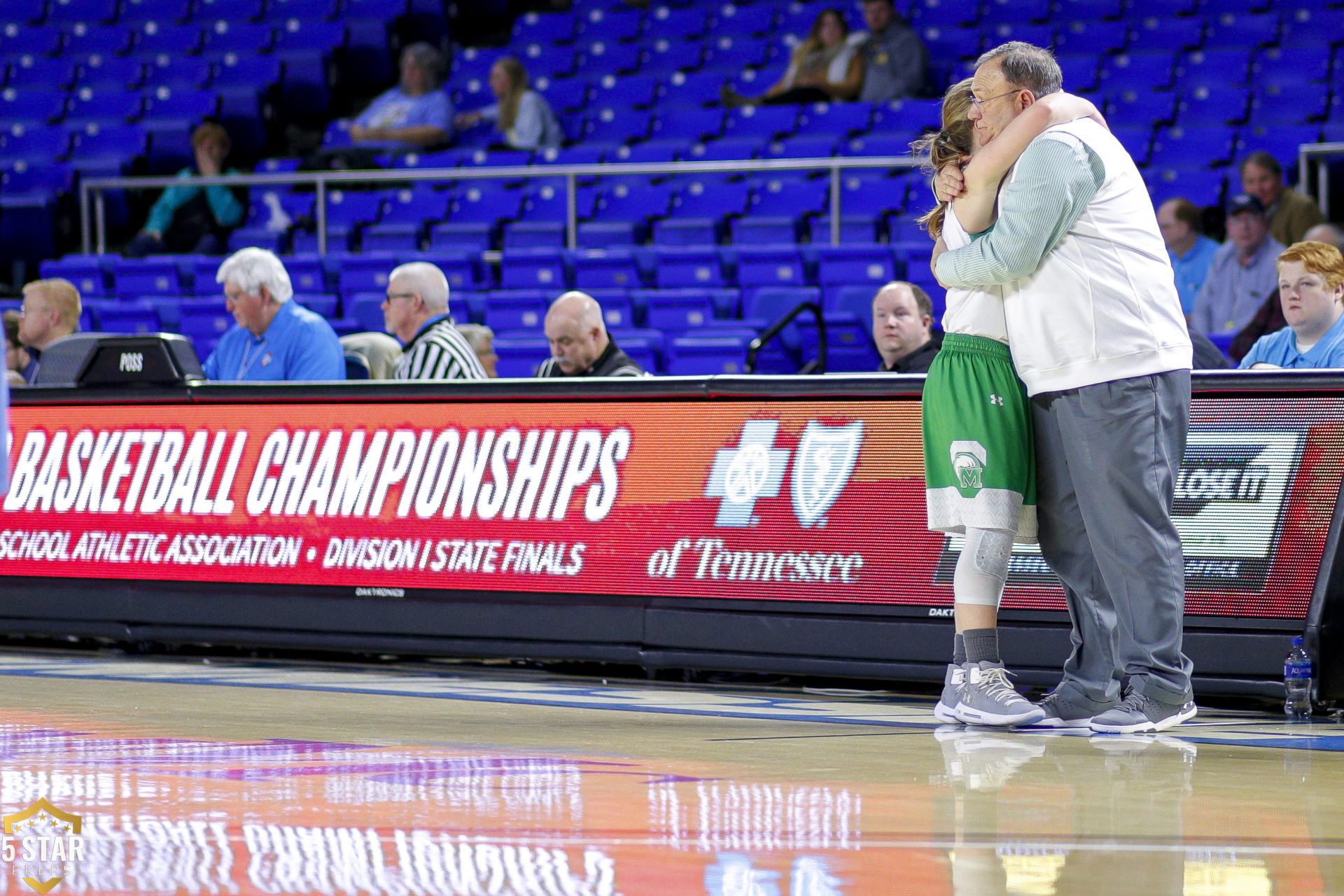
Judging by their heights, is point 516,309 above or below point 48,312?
above

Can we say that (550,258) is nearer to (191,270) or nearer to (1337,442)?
(191,270)

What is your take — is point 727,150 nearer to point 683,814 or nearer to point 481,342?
point 481,342

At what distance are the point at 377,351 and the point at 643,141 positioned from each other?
632 centimetres

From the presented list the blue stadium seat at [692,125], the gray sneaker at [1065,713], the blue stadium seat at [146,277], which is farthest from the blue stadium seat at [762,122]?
the gray sneaker at [1065,713]

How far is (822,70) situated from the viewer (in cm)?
1555

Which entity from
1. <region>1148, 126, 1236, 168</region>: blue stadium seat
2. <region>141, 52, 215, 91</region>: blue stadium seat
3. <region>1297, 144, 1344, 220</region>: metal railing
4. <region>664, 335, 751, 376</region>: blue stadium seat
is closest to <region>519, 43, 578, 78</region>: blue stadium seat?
<region>141, 52, 215, 91</region>: blue stadium seat

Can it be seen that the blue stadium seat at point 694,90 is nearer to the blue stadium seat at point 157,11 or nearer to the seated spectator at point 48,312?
the blue stadium seat at point 157,11

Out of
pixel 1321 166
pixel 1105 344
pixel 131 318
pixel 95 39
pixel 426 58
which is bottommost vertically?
pixel 1105 344

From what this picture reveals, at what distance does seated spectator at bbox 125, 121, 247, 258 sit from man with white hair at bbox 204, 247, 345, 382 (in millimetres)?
7417

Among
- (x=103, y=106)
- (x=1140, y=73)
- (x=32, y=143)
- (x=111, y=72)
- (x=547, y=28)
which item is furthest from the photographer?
(x=111, y=72)

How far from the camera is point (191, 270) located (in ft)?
51.1

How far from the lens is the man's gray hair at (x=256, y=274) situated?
8.96 meters

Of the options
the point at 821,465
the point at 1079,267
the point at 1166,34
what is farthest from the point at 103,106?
the point at 1079,267

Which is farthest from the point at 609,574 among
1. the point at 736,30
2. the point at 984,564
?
the point at 736,30
